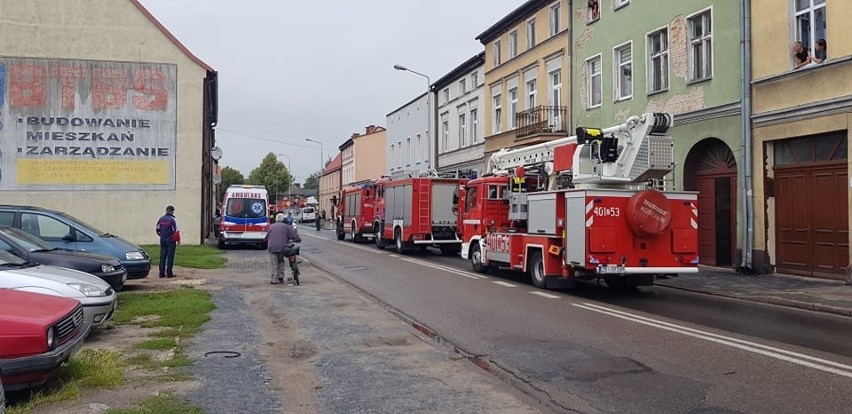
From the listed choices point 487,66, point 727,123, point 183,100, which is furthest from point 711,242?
point 183,100

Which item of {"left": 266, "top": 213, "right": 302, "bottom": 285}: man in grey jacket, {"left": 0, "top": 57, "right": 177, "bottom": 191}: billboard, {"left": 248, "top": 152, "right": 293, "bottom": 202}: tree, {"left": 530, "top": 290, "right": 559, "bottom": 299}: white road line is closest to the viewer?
{"left": 530, "top": 290, "right": 559, "bottom": 299}: white road line

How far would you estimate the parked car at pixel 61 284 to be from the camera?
7.32 m

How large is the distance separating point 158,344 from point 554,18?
22.7 metres

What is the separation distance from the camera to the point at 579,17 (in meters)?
25.0

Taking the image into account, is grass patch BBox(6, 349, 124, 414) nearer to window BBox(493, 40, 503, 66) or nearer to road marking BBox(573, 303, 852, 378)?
road marking BBox(573, 303, 852, 378)

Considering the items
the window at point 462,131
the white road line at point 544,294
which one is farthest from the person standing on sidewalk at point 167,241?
the window at point 462,131

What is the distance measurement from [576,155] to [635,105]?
28.9 feet

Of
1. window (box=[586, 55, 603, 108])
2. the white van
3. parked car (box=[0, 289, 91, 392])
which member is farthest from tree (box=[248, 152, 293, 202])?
parked car (box=[0, 289, 91, 392])

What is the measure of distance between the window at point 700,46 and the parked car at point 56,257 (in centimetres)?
1546

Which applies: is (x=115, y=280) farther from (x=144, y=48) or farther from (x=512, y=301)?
(x=144, y=48)

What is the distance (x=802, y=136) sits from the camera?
15773 millimetres

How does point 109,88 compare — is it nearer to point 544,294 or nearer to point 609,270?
point 544,294

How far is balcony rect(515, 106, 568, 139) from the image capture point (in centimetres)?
2602

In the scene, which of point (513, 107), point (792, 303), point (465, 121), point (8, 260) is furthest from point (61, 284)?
point (465, 121)
